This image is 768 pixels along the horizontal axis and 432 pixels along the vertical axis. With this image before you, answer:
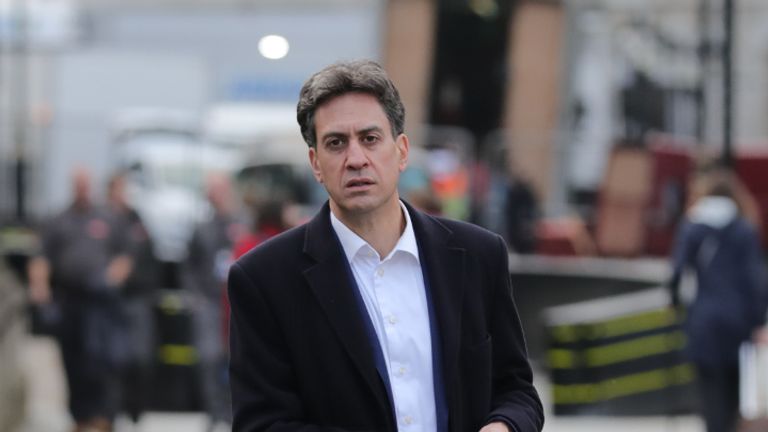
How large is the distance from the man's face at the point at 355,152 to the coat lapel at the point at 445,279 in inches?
6.7

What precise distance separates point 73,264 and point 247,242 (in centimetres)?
244

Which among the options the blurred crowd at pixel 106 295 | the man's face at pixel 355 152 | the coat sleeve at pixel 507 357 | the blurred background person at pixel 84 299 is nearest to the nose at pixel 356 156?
the man's face at pixel 355 152

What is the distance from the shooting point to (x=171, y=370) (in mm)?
15055

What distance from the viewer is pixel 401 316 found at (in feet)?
12.8

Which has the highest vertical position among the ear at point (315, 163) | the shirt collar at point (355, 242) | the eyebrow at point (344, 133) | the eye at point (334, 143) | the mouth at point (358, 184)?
the eyebrow at point (344, 133)

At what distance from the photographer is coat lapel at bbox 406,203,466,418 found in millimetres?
3877

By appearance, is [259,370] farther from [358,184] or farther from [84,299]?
[84,299]

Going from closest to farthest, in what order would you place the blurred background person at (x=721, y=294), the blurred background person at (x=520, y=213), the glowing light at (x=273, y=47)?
the blurred background person at (x=721, y=294) → the blurred background person at (x=520, y=213) → the glowing light at (x=273, y=47)

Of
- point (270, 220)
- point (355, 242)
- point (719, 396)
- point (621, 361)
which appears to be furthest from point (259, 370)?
point (621, 361)

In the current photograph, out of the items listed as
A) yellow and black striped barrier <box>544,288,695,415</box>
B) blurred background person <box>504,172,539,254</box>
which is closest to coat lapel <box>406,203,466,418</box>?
yellow and black striped barrier <box>544,288,695,415</box>

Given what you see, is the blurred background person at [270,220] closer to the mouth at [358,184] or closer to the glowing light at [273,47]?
the mouth at [358,184]

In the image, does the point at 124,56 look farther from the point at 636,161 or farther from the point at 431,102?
the point at 636,161

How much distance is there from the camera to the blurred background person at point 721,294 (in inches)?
400

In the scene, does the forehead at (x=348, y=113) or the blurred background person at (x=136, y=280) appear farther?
the blurred background person at (x=136, y=280)
